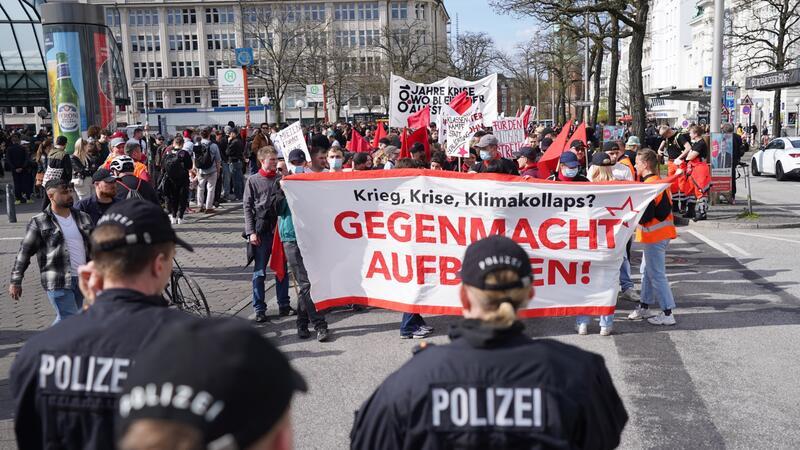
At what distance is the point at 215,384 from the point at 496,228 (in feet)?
20.4

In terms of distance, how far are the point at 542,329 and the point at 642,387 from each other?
1959 millimetres

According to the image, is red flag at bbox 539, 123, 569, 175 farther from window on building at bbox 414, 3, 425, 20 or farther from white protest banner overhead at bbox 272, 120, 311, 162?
window on building at bbox 414, 3, 425, 20

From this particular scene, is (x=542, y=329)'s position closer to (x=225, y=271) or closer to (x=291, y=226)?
(x=291, y=226)

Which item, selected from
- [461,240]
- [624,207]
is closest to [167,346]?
[461,240]

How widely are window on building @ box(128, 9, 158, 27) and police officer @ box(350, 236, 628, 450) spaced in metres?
115

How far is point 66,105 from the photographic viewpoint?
18.0 m

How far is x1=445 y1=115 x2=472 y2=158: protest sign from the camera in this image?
14852mm

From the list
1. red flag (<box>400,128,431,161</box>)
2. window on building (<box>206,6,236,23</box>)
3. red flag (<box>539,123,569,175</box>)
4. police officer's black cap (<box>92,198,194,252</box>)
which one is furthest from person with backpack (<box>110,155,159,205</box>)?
window on building (<box>206,6,236,23</box>)

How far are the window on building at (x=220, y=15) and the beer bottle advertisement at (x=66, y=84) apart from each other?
309ft

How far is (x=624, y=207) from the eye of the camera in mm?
7551

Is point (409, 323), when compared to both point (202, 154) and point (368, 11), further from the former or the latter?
point (368, 11)

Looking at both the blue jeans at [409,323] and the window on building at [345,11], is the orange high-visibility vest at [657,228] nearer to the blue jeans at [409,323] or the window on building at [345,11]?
the blue jeans at [409,323]

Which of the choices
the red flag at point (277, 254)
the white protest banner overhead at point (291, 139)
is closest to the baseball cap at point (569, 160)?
the red flag at point (277, 254)

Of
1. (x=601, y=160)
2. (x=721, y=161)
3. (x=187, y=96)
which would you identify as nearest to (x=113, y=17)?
(x=187, y=96)
